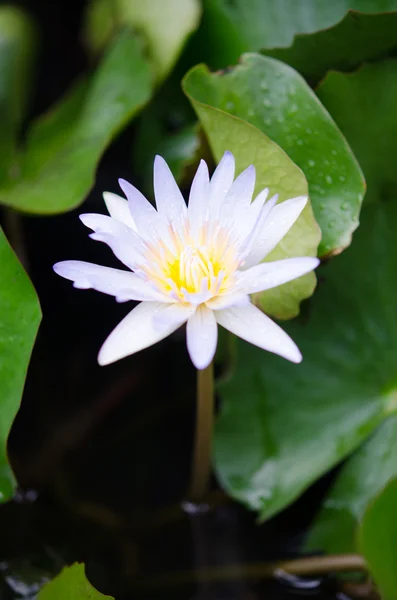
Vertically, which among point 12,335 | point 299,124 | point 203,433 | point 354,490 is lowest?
point 354,490

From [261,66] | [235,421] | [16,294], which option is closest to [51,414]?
[235,421]

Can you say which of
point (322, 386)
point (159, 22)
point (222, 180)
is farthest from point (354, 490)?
point (159, 22)

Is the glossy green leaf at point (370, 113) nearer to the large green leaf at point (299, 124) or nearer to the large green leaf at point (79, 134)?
the large green leaf at point (299, 124)

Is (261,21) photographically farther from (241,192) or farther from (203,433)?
(203,433)

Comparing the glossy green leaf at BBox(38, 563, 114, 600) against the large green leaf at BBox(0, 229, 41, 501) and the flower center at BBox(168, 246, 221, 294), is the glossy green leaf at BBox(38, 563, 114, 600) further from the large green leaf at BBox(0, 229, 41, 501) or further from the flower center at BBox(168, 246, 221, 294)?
the flower center at BBox(168, 246, 221, 294)

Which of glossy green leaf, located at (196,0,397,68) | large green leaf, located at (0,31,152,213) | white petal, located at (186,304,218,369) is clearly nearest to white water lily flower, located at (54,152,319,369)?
white petal, located at (186,304,218,369)

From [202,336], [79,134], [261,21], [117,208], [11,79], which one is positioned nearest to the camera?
[202,336]

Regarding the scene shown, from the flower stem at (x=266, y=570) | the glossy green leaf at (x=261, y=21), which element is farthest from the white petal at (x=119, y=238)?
the flower stem at (x=266, y=570)
